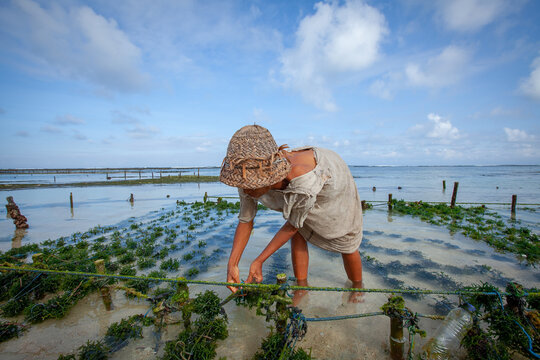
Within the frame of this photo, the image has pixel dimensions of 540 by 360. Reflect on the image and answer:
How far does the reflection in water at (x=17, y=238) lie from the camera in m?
7.08

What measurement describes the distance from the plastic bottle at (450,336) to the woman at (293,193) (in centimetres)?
102

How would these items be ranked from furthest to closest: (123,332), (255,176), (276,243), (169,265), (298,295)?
(169,265) → (298,295) → (123,332) → (276,243) → (255,176)

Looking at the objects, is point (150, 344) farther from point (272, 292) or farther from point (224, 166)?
point (224, 166)

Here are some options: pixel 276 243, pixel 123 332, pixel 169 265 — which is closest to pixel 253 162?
pixel 276 243

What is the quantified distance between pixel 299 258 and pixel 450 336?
1773 mm

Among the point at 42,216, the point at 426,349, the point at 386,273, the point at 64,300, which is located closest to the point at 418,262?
the point at 386,273

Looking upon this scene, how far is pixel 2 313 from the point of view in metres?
3.29

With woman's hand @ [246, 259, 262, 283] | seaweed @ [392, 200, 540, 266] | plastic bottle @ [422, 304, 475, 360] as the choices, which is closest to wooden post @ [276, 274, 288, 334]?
woman's hand @ [246, 259, 262, 283]

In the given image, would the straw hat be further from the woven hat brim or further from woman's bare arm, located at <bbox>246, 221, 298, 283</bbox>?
woman's bare arm, located at <bbox>246, 221, 298, 283</bbox>

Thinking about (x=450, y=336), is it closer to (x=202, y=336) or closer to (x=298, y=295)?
(x=298, y=295)

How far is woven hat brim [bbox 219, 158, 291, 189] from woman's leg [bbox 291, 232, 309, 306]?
148 cm

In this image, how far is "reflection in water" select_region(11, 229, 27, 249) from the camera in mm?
7082

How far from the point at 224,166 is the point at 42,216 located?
14983 millimetres

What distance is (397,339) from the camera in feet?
7.36
